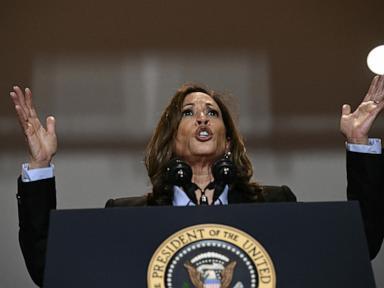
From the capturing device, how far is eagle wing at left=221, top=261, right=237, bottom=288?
3.30 feet

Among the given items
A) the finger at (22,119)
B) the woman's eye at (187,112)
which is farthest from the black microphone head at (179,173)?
the woman's eye at (187,112)

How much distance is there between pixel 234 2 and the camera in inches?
137

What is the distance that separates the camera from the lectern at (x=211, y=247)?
3.34 ft

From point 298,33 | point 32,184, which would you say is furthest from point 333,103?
point 32,184

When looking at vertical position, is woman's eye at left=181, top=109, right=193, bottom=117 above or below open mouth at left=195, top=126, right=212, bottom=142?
above

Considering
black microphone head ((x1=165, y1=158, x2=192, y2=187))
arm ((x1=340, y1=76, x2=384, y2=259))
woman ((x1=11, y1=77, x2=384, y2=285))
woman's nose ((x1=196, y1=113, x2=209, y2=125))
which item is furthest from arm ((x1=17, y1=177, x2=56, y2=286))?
arm ((x1=340, y1=76, x2=384, y2=259))

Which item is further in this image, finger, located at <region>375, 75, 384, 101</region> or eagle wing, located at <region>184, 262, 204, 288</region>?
finger, located at <region>375, 75, 384, 101</region>

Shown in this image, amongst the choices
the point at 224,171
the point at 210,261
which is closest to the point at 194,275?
the point at 210,261

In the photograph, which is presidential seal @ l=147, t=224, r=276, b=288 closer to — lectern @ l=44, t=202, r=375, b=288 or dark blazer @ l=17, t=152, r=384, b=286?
lectern @ l=44, t=202, r=375, b=288

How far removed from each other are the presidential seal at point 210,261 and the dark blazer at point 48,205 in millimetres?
550

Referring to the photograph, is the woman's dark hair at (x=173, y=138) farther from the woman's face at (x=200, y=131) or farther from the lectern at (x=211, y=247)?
the lectern at (x=211, y=247)

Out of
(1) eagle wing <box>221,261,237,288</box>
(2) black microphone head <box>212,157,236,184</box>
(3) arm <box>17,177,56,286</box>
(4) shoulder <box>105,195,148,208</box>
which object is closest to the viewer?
(1) eagle wing <box>221,261,237,288</box>

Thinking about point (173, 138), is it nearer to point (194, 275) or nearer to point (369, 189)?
point (369, 189)

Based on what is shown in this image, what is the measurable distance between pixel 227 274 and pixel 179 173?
16.4 inches
